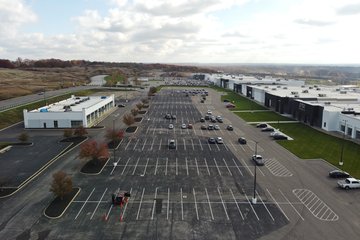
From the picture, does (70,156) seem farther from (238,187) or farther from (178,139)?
(238,187)

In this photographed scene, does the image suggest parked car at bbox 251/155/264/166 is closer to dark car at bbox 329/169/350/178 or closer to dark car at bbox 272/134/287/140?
dark car at bbox 329/169/350/178

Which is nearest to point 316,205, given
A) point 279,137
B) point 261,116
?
point 279,137

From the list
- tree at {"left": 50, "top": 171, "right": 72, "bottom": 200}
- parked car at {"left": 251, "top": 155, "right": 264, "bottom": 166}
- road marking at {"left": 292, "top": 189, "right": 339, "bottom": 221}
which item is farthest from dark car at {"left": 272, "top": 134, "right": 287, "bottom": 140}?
tree at {"left": 50, "top": 171, "right": 72, "bottom": 200}

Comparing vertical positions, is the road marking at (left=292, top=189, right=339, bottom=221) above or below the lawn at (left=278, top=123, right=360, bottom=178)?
below

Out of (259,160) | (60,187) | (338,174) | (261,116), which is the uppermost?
(60,187)

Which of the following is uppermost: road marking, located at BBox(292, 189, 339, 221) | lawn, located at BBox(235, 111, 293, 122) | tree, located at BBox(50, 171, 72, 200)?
tree, located at BBox(50, 171, 72, 200)

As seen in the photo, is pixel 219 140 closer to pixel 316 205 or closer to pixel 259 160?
pixel 259 160
